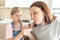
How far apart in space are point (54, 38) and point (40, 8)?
300 millimetres

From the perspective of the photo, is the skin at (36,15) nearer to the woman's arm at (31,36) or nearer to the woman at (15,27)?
the woman's arm at (31,36)

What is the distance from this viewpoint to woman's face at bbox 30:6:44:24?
121 cm

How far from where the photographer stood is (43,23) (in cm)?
128

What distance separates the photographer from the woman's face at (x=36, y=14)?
1207mm

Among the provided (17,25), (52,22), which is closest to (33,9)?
(52,22)

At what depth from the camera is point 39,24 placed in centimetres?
126

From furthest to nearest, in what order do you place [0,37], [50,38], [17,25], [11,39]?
[0,37]
[17,25]
[11,39]
[50,38]

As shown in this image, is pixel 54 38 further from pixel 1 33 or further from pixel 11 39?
pixel 1 33

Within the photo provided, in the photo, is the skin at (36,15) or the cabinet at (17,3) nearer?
the skin at (36,15)

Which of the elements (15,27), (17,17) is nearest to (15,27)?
(15,27)

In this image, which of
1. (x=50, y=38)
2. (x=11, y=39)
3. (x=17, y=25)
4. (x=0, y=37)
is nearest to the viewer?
(x=50, y=38)

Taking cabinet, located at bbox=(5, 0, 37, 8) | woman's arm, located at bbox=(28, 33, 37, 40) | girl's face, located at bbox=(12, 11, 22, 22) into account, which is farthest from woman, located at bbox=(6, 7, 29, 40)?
cabinet, located at bbox=(5, 0, 37, 8)

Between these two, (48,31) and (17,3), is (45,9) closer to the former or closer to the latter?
(48,31)

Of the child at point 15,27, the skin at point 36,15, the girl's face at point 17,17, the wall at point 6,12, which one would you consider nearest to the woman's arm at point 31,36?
the skin at point 36,15
